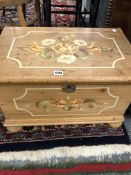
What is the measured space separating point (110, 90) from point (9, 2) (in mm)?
772

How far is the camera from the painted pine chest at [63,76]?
2.77 feet

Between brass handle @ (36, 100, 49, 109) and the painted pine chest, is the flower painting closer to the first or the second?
the painted pine chest

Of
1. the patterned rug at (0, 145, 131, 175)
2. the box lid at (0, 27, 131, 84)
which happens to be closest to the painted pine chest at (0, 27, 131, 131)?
the box lid at (0, 27, 131, 84)

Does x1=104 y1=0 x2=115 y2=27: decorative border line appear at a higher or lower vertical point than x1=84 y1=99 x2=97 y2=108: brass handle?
higher

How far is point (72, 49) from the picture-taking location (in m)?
0.98

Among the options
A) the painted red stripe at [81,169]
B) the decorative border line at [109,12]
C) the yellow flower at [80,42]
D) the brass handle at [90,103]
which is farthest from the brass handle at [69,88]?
the decorative border line at [109,12]

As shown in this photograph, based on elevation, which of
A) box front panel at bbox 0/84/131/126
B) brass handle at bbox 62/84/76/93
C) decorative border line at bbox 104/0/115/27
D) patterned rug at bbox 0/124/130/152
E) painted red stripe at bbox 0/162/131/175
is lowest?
painted red stripe at bbox 0/162/131/175

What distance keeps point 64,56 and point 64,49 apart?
54 mm

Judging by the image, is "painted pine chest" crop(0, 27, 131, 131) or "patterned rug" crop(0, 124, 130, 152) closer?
"painted pine chest" crop(0, 27, 131, 131)

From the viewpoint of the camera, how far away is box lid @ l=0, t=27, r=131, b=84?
0.83 metres

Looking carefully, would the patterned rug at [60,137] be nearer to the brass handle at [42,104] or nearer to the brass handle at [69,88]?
the brass handle at [42,104]

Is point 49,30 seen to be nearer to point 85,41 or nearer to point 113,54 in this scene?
point 85,41

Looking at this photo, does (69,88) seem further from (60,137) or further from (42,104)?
(60,137)

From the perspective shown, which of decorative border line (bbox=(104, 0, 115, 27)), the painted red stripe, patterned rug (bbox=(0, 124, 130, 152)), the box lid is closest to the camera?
the box lid
